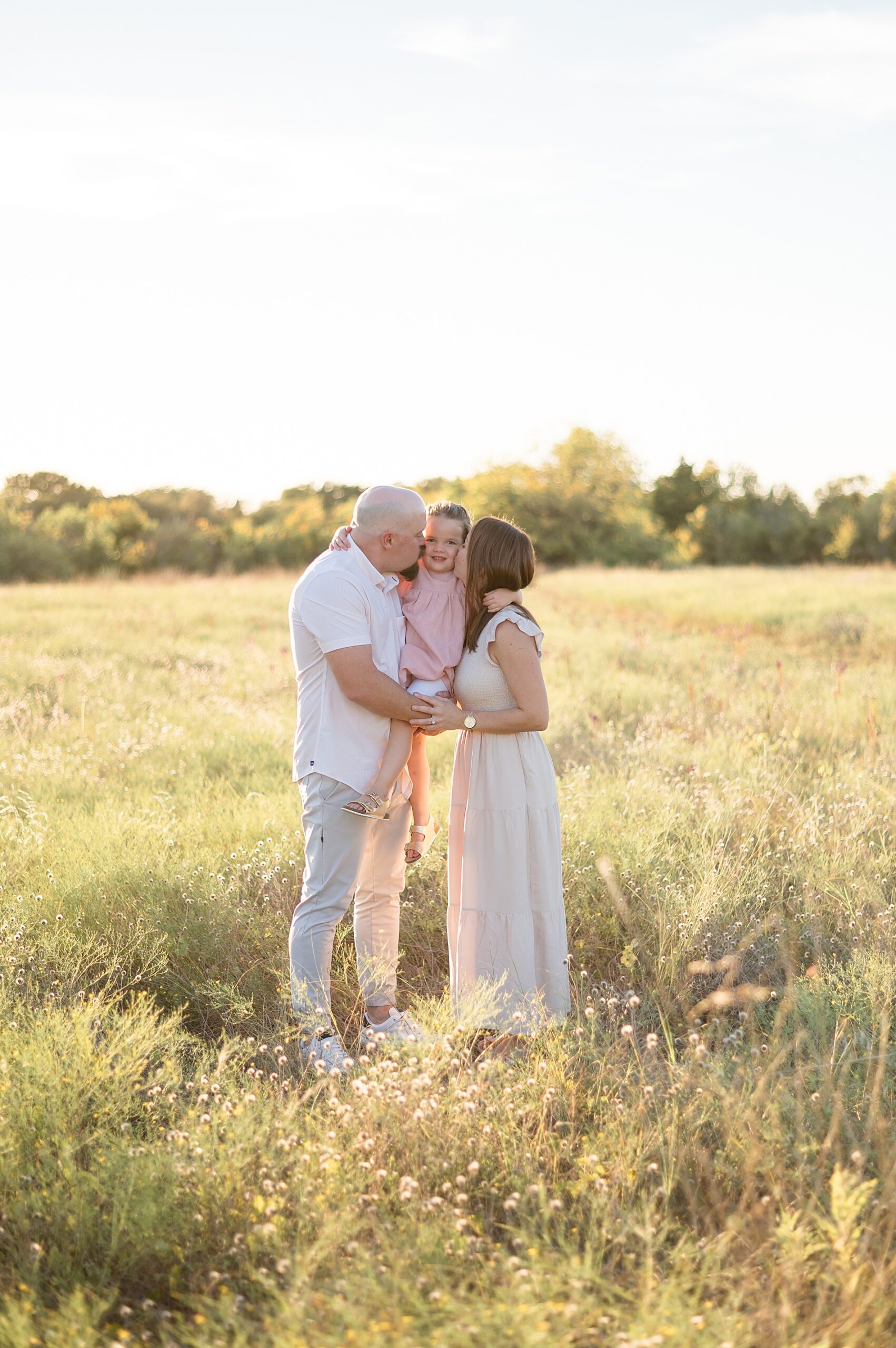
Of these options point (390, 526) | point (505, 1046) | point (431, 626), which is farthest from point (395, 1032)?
point (390, 526)

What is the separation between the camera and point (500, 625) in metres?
3.83

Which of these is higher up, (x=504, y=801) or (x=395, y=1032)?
(x=504, y=801)

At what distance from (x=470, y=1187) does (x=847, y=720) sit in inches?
262

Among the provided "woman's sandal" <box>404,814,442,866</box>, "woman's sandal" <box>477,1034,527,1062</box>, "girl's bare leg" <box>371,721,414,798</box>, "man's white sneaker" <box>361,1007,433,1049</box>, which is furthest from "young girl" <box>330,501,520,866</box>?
"woman's sandal" <box>477,1034,527,1062</box>

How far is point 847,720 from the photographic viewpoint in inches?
323

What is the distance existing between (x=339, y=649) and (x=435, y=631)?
0.49 m

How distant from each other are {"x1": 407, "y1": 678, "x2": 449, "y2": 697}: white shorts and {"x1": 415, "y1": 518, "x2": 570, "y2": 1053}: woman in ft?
0.20

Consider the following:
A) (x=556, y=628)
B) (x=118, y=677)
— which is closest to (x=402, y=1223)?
(x=118, y=677)

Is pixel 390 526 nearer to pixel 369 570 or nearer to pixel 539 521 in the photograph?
pixel 369 570

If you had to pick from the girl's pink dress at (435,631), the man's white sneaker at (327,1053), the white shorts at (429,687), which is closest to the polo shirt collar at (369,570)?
the girl's pink dress at (435,631)

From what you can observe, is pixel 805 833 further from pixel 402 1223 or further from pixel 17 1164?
pixel 17 1164

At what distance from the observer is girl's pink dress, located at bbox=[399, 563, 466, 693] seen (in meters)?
4.06

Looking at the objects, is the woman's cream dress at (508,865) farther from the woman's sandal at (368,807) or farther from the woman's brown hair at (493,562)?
the woman's sandal at (368,807)

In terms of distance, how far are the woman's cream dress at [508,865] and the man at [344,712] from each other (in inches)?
13.8
